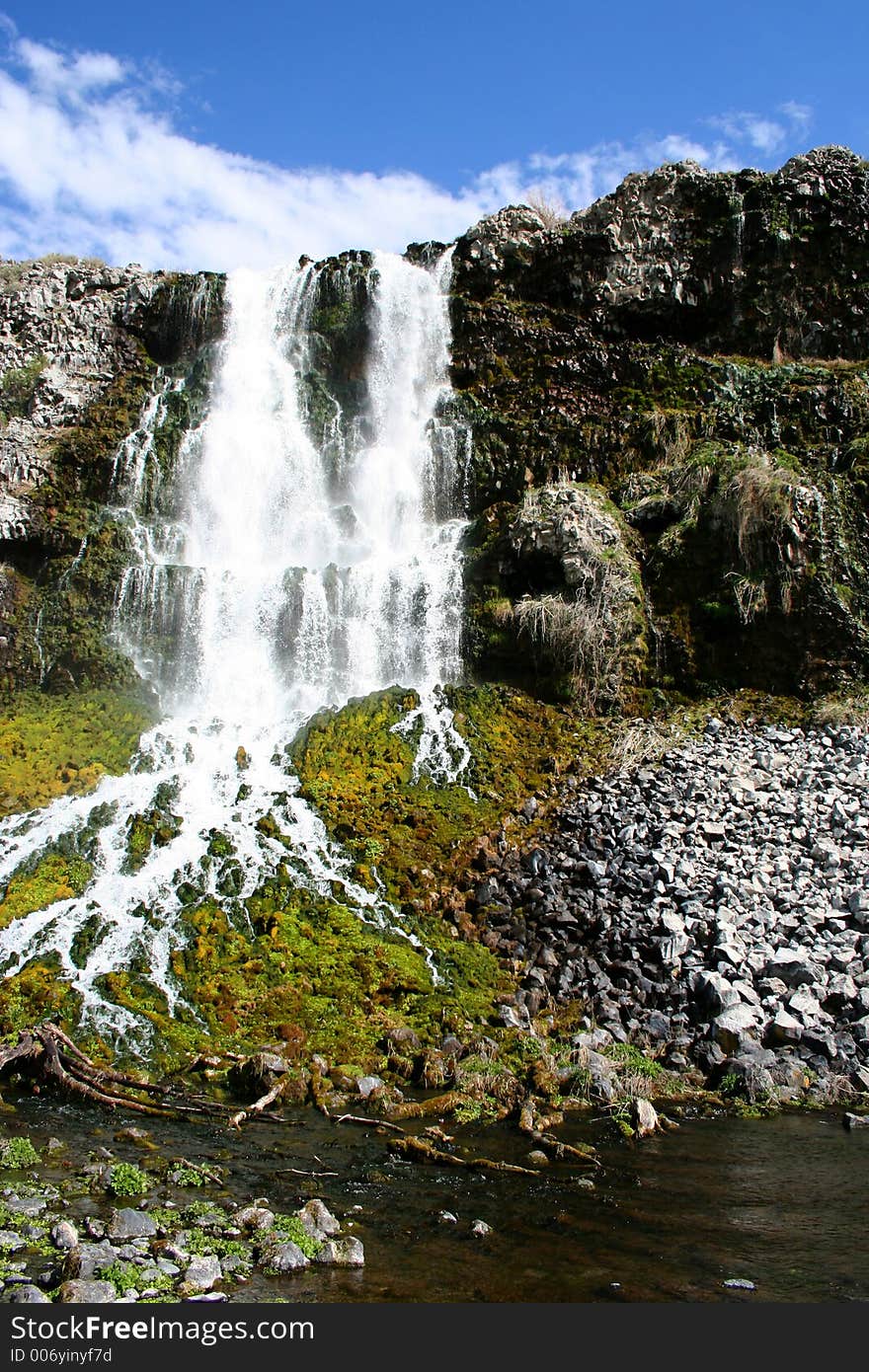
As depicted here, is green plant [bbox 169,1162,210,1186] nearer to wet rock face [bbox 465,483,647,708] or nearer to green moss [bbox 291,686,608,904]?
green moss [bbox 291,686,608,904]

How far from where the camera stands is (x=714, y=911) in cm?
1180

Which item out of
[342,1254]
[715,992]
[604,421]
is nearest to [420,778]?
[715,992]

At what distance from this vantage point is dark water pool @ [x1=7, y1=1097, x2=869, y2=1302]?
17.2 ft

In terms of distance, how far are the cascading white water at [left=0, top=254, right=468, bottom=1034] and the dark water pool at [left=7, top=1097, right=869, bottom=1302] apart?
140 inches

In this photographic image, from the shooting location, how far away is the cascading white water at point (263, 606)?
13.2 meters

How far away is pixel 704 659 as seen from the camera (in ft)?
67.1

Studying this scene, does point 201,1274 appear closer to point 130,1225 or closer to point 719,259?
point 130,1225

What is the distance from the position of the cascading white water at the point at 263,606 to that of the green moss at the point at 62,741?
532 millimetres

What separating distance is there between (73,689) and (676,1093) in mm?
15920

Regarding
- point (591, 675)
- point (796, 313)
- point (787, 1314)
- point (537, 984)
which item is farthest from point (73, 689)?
point (796, 313)

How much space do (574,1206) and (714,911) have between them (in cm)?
592

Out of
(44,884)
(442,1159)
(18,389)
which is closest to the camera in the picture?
(442,1159)

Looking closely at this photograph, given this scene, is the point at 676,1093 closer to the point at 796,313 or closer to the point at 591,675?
the point at 591,675

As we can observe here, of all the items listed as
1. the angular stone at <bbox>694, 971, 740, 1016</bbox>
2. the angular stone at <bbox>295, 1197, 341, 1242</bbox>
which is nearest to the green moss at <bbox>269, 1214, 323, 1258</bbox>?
the angular stone at <bbox>295, 1197, 341, 1242</bbox>
